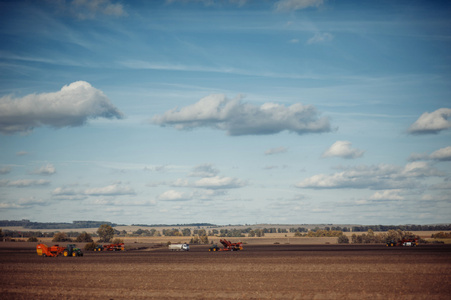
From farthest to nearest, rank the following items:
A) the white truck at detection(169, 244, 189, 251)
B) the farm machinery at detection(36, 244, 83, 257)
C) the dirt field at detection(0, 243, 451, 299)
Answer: the white truck at detection(169, 244, 189, 251)
the farm machinery at detection(36, 244, 83, 257)
the dirt field at detection(0, 243, 451, 299)

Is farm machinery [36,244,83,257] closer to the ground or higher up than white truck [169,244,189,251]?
higher up

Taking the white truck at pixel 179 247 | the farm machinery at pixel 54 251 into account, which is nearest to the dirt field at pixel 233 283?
the farm machinery at pixel 54 251

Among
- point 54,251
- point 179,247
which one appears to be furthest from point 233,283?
point 179,247

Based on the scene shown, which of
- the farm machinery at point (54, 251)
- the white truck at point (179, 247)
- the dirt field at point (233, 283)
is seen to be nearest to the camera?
the dirt field at point (233, 283)

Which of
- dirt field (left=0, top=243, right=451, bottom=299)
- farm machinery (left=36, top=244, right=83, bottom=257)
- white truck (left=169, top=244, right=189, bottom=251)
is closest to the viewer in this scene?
dirt field (left=0, top=243, right=451, bottom=299)

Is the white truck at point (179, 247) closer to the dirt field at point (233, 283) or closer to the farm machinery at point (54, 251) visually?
the farm machinery at point (54, 251)

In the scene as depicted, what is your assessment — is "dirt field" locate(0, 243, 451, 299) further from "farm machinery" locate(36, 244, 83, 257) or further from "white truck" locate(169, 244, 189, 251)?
"white truck" locate(169, 244, 189, 251)

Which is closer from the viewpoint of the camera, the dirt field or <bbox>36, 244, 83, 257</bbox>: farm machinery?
the dirt field

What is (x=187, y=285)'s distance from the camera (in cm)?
3066

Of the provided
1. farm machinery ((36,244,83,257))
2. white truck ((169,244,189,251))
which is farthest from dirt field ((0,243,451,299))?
white truck ((169,244,189,251))

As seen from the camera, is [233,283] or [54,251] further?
[54,251]

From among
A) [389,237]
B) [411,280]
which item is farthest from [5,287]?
[389,237]

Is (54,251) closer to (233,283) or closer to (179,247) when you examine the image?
(179,247)

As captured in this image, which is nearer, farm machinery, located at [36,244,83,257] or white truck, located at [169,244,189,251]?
farm machinery, located at [36,244,83,257]
